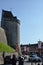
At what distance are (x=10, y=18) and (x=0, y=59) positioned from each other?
112ft

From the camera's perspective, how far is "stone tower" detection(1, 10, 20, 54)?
6243 cm

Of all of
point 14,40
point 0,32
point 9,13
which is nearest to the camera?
point 0,32

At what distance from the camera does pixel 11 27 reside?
63.9 m

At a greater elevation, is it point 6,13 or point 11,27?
point 6,13

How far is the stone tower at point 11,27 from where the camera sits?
62.4m

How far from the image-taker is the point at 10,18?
6494 cm

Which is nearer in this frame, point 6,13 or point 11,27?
point 11,27

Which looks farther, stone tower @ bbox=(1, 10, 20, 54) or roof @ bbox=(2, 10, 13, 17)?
roof @ bbox=(2, 10, 13, 17)

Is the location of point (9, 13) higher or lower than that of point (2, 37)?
higher

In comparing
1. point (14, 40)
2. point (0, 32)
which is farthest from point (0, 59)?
point (14, 40)

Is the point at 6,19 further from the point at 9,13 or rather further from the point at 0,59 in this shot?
the point at 0,59

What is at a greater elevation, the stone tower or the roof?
the roof

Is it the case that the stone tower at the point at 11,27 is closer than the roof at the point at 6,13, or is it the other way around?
the stone tower at the point at 11,27

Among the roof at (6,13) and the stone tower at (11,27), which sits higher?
the roof at (6,13)
